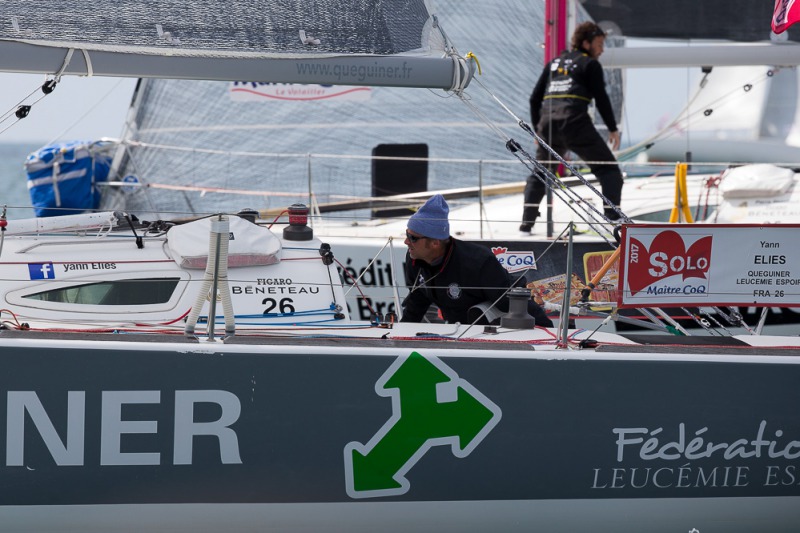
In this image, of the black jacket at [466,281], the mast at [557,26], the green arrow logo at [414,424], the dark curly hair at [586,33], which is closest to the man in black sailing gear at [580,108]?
the dark curly hair at [586,33]

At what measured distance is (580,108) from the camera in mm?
6117

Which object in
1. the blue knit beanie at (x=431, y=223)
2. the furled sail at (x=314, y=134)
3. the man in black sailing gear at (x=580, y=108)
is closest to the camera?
the blue knit beanie at (x=431, y=223)

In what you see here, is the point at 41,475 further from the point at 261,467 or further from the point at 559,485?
the point at 559,485

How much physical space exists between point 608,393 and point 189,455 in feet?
4.22

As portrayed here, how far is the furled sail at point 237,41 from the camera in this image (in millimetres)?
3615

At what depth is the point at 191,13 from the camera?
3.77 meters

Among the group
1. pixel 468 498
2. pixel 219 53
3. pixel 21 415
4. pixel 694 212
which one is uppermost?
pixel 219 53

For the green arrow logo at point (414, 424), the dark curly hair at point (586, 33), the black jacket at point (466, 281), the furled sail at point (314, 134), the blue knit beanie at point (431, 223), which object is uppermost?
the dark curly hair at point (586, 33)

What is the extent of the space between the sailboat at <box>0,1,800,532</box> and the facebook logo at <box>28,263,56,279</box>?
0.43m

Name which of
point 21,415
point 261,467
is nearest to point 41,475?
point 21,415

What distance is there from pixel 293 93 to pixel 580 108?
285 cm

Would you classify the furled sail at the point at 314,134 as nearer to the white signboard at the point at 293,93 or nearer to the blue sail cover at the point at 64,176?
the white signboard at the point at 293,93

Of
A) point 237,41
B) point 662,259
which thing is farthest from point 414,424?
point 237,41

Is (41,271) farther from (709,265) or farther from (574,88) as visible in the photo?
(574,88)
